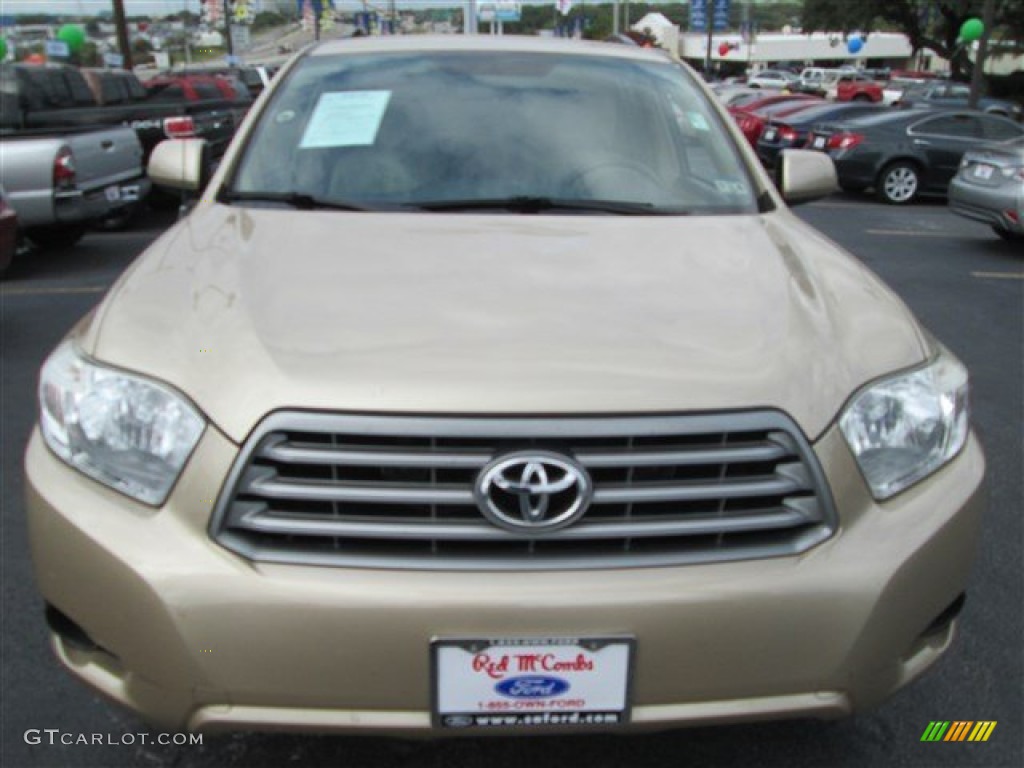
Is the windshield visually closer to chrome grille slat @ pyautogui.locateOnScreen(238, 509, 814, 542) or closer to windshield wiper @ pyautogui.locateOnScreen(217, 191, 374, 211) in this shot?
windshield wiper @ pyautogui.locateOnScreen(217, 191, 374, 211)

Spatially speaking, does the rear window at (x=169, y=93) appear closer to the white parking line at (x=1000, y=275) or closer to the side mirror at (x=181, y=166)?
the white parking line at (x=1000, y=275)

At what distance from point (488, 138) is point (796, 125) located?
1426cm

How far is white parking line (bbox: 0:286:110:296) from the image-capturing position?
7207mm

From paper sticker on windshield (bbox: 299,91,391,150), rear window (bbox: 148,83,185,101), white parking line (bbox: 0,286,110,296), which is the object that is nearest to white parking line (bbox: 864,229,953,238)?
white parking line (bbox: 0,286,110,296)

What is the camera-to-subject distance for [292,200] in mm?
2658

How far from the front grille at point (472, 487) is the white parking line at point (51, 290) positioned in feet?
20.4

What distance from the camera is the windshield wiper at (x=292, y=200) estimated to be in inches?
103

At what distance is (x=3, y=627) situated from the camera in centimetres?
280

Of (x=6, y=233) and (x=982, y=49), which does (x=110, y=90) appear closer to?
(x=6, y=233)

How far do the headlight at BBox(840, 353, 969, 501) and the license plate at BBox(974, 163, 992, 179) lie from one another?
8559 mm

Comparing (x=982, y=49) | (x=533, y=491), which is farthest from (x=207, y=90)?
(x=982, y=49)

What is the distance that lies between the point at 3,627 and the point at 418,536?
71.7 inches

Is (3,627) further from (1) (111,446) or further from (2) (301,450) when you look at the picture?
(2) (301,450)

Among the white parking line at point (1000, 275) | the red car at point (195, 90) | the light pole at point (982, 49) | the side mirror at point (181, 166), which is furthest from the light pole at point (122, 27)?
the side mirror at point (181, 166)
